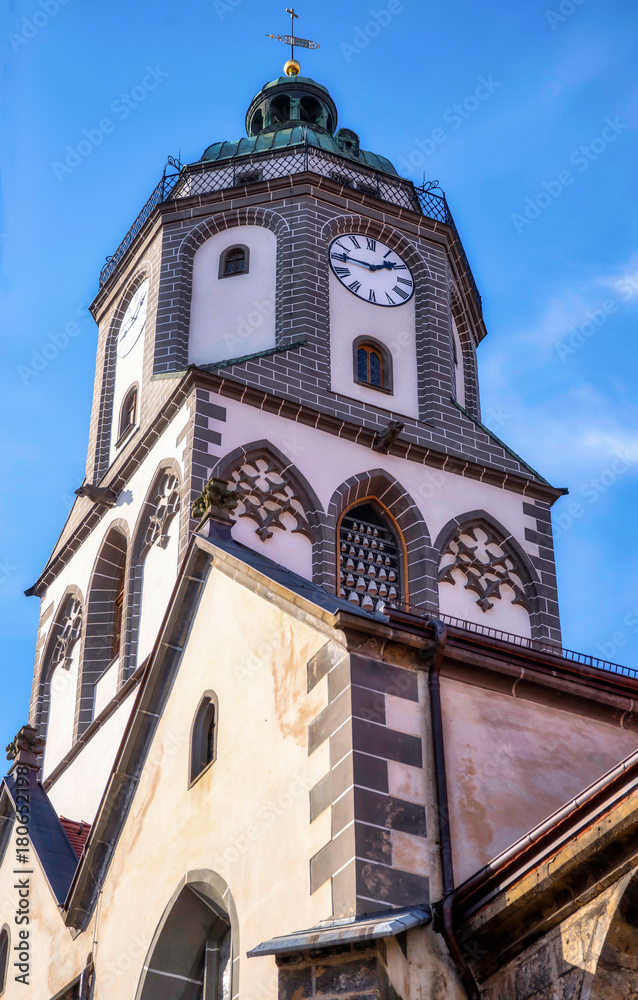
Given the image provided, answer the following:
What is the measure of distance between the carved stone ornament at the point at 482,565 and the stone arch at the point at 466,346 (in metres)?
3.83

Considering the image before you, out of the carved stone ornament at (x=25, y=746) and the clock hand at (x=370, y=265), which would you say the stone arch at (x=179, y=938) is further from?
the clock hand at (x=370, y=265)

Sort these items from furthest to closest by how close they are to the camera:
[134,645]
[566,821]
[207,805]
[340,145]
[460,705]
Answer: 1. [340,145]
2. [134,645]
3. [207,805]
4. [460,705]
5. [566,821]

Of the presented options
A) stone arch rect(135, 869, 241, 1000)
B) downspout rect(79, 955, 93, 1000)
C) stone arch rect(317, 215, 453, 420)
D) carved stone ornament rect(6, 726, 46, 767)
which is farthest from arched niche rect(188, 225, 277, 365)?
stone arch rect(135, 869, 241, 1000)

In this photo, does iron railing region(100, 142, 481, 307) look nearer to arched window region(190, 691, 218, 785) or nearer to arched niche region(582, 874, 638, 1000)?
arched window region(190, 691, 218, 785)

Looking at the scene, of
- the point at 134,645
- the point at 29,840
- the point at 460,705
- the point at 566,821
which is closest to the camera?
the point at 566,821

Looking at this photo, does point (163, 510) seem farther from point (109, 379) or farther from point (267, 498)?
point (109, 379)

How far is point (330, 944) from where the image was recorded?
10820 mm

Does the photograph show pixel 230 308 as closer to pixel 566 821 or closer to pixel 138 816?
pixel 138 816

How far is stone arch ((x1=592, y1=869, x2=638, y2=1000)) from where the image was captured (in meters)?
9.98

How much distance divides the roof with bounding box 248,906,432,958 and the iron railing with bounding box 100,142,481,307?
61.5 ft

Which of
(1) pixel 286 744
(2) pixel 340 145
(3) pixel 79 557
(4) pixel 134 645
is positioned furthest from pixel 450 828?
(2) pixel 340 145

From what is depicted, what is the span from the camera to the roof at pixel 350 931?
35.2ft

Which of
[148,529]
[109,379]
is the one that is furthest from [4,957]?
[109,379]

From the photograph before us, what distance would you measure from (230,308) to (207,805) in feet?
45.2
